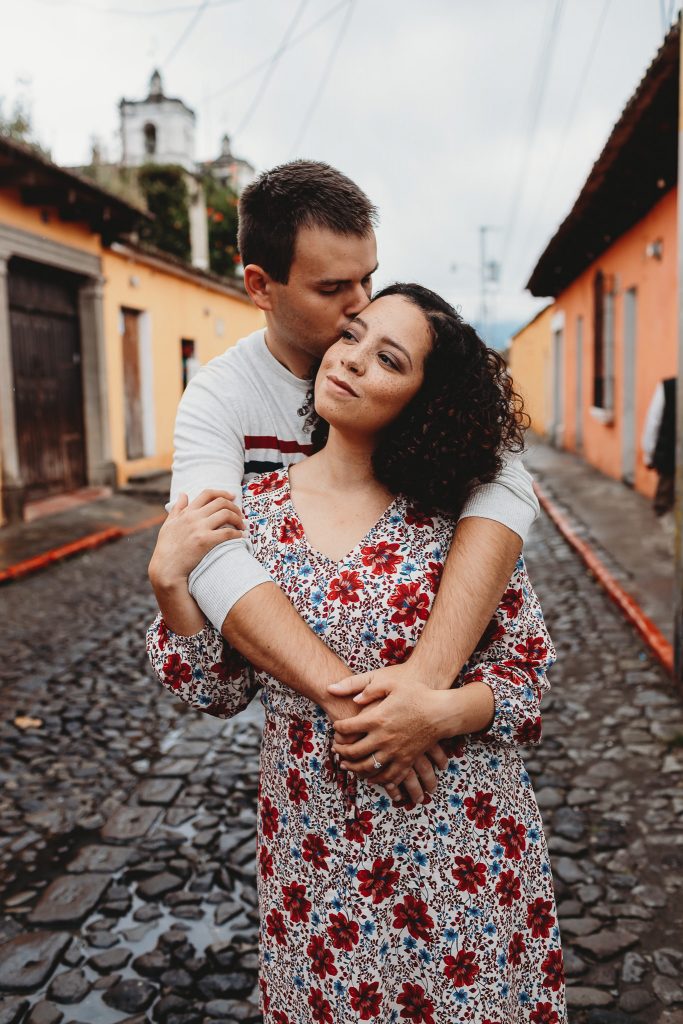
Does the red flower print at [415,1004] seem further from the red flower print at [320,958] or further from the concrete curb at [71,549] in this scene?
the concrete curb at [71,549]

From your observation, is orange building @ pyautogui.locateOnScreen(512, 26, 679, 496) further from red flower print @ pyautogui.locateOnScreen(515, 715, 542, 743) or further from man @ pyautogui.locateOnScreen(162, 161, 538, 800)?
red flower print @ pyautogui.locateOnScreen(515, 715, 542, 743)

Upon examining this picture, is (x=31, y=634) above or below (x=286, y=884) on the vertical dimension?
below

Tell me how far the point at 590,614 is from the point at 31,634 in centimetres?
400

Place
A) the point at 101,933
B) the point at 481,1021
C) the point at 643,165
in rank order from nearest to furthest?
1. the point at 481,1021
2. the point at 101,933
3. the point at 643,165

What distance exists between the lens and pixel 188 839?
3477mm

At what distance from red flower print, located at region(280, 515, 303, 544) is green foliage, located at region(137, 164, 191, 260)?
25783 millimetres

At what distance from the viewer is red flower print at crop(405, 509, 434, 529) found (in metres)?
1.70

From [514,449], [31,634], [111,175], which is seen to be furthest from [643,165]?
[111,175]

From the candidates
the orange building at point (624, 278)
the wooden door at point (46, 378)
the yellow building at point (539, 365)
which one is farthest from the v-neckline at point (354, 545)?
the yellow building at point (539, 365)

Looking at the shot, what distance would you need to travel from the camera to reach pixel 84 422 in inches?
513

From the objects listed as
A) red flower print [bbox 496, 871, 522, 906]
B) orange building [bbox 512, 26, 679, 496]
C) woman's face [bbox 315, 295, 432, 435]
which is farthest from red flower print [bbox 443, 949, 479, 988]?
orange building [bbox 512, 26, 679, 496]

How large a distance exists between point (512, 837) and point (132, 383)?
1395cm

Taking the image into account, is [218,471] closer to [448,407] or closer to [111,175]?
[448,407]

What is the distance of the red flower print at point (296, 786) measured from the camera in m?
1.67
